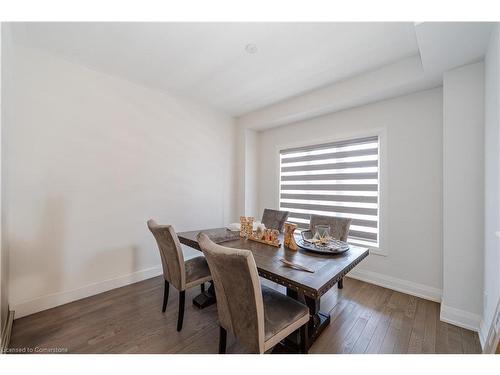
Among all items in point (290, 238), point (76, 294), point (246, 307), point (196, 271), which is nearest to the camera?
point (246, 307)

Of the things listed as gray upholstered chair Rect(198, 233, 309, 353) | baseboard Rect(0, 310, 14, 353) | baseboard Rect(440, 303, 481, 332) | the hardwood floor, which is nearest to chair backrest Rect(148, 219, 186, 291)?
the hardwood floor

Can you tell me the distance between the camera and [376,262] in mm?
2664

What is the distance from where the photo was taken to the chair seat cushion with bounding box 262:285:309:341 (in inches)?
46.9

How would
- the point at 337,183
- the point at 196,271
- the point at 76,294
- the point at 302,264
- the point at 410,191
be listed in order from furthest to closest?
the point at 337,183, the point at 410,191, the point at 76,294, the point at 196,271, the point at 302,264

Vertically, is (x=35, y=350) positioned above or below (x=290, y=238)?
below

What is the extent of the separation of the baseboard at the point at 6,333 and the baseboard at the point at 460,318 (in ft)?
11.8

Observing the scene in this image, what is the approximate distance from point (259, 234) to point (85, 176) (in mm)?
2072

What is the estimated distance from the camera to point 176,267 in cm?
179

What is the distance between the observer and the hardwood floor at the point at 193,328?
5.06ft

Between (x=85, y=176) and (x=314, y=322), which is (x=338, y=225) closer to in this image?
(x=314, y=322)

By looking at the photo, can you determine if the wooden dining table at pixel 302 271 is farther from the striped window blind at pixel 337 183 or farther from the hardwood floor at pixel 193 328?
the striped window blind at pixel 337 183

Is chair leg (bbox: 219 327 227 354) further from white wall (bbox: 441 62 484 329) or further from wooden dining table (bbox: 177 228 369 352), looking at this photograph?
white wall (bbox: 441 62 484 329)

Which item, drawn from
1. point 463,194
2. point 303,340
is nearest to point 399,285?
point 463,194
